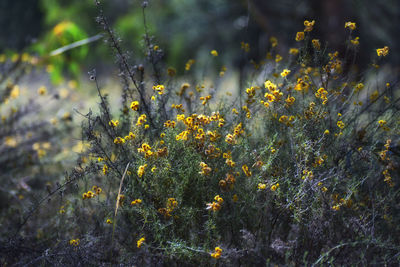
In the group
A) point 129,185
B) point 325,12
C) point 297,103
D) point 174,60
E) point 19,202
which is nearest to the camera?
point 129,185

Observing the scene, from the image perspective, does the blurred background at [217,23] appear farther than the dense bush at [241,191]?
Yes

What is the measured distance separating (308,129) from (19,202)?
240 centimetres

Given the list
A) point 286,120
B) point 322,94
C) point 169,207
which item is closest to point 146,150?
point 169,207

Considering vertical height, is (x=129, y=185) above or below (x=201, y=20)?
below

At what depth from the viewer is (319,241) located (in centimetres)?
217

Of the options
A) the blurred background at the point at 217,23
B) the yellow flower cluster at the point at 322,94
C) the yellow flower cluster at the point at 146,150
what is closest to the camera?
the yellow flower cluster at the point at 146,150

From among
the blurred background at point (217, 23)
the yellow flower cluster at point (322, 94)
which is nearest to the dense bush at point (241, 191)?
the yellow flower cluster at point (322, 94)

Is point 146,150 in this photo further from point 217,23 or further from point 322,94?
point 217,23

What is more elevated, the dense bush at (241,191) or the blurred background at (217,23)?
the blurred background at (217,23)

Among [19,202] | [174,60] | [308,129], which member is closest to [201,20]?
[174,60]

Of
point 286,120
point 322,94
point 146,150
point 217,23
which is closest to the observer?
point 146,150

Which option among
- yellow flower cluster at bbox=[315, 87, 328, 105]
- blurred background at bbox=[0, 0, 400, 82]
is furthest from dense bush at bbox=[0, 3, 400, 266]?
blurred background at bbox=[0, 0, 400, 82]

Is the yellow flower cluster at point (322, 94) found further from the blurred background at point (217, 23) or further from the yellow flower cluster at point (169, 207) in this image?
the blurred background at point (217, 23)

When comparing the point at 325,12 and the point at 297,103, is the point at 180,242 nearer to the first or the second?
the point at 297,103
